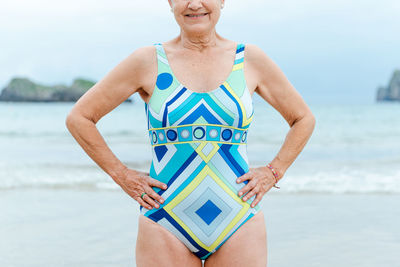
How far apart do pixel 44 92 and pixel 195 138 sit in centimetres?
7981

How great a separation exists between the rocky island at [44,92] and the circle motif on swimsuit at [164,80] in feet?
251

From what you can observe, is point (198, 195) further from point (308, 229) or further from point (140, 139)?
point (140, 139)

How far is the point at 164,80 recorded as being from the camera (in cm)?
220

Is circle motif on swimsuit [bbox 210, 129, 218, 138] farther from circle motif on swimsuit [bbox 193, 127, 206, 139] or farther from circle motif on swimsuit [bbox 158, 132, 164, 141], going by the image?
circle motif on swimsuit [bbox 158, 132, 164, 141]

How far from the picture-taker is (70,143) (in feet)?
58.1

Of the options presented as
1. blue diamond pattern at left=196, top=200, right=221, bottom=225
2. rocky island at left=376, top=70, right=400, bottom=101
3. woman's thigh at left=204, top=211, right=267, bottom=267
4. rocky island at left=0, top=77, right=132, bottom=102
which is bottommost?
rocky island at left=376, top=70, right=400, bottom=101

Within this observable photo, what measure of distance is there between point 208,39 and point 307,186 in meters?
7.25

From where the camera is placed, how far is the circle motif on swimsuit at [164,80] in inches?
86.1

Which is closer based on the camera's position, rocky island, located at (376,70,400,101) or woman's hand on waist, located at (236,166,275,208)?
woman's hand on waist, located at (236,166,275,208)

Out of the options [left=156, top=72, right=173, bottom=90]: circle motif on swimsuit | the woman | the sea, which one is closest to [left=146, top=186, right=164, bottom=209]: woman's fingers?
the woman

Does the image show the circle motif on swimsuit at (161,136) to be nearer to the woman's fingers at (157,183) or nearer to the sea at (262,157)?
the woman's fingers at (157,183)

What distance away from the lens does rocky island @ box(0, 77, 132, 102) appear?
254 ft

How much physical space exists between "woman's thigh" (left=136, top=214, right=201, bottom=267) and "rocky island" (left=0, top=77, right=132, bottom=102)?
7635 cm

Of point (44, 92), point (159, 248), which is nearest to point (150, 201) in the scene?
point (159, 248)
